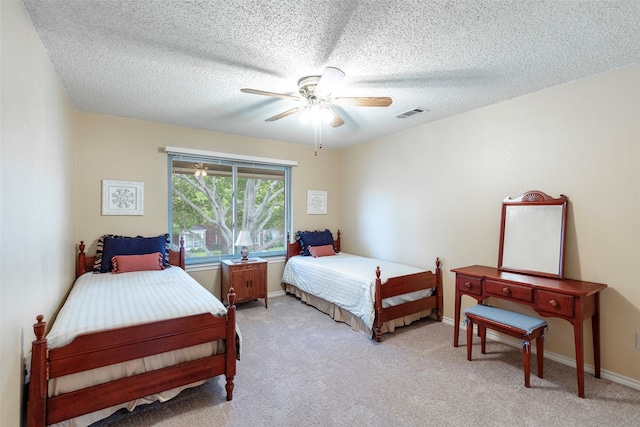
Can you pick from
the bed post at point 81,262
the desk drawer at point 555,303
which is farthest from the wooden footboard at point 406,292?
the bed post at point 81,262

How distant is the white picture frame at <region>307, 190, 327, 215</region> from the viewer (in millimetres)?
5035

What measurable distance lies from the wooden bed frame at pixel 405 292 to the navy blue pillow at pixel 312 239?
5.92 ft

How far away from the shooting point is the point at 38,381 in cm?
153

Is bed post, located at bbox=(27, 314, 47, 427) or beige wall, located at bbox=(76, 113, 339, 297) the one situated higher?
beige wall, located at bbox=(76, 113, 339, 297)

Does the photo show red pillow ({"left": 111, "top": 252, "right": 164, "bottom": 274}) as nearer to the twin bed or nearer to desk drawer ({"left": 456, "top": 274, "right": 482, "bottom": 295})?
the twin bed

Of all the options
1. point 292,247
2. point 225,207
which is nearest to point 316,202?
point 292,247

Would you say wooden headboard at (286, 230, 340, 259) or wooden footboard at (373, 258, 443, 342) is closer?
wooden footboard at (373, 258, 443, 342)

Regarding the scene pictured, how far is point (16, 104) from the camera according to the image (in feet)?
5.04

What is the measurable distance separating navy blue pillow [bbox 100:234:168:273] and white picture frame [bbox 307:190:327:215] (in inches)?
90.3

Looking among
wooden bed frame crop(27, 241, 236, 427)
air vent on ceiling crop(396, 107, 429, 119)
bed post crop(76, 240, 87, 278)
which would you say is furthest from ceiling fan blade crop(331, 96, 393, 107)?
bed post crop(76, 240, 87, 278)

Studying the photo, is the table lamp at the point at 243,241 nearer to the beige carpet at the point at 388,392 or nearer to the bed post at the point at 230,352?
the beige carpet at the point at 388,392

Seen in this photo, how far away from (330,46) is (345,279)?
239 cm

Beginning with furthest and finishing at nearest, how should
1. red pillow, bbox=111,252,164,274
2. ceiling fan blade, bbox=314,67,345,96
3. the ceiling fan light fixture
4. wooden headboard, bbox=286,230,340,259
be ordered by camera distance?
1. wooden headboard, bbox=286,230,340,259
2. red pillow, bbox=111,252,164,274
3. the ceiling fan light fixture
4. ceiling fan blade, bbox=314,67,345,96

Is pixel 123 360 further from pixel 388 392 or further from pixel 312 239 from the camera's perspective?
pixel 312 239
